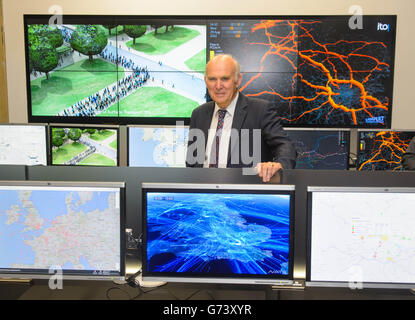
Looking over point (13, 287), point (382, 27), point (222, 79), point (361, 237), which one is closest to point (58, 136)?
point (222, 79)

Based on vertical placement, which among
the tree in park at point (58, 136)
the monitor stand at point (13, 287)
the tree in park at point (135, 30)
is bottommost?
the monitor stand at point (13, 287)

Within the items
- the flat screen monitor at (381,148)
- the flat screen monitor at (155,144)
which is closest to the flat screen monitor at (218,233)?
the flat screen monitor at (155,144)

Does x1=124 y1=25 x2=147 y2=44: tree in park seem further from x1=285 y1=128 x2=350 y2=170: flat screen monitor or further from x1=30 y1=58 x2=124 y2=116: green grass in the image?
x1=285 y1=128 x2=350 y2=170: flat screen monitor

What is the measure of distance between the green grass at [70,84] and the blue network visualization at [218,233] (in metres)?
2.83

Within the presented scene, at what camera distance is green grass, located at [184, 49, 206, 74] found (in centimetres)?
354

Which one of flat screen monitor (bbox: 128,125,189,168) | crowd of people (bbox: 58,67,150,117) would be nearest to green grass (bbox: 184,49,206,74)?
crowd of people (bbox: 58,67,150,117)

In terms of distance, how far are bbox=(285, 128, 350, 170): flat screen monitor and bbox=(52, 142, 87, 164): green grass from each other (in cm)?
171

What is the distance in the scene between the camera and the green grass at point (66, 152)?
286cm

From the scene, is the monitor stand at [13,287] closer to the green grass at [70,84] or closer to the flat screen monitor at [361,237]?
the flat screen monitor at [361,237]

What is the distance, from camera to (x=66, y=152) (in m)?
2.86

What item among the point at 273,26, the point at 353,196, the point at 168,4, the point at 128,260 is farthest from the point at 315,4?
the point at 128,260

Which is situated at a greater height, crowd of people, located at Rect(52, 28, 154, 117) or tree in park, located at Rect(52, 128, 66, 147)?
crowd of people, located at Rect(52, 28, 154, 117)
